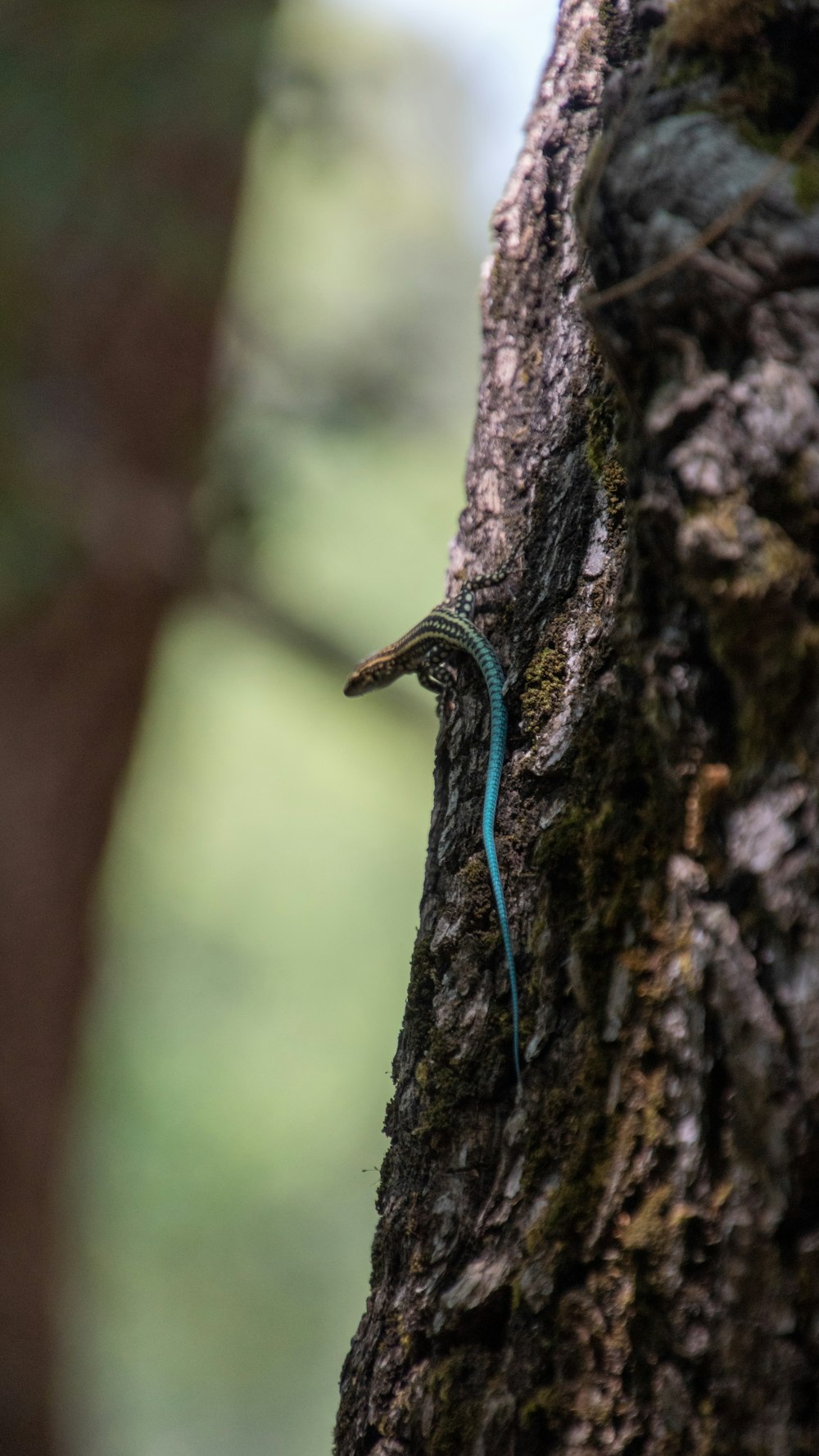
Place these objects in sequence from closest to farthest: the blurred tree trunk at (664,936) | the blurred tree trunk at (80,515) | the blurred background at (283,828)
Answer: the blurred tree trunk at (664,936), the blurred tree trunk at (80,515), the blurred background at (283,828)

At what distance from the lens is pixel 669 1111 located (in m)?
1.31

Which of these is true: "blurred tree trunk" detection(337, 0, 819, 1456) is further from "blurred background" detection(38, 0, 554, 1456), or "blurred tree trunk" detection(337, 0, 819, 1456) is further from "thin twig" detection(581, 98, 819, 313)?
"blurred background" detection(38, 0, 554, 1456)

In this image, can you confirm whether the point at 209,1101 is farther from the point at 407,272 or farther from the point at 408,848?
the point at 407,272

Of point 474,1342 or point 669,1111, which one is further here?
point 474,1342

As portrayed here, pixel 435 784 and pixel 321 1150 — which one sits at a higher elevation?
pixel 321 1150

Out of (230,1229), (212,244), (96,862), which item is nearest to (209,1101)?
(230,1229)

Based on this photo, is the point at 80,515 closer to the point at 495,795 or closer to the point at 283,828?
the point at 495,795

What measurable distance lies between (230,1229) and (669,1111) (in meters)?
7.92

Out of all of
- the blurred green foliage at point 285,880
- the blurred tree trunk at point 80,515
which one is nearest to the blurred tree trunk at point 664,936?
the blurred tree trunk at point 80,515

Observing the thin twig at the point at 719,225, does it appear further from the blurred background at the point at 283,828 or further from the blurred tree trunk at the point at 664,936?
the blurred background at the point at 283,828

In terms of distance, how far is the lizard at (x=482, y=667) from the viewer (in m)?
1.66

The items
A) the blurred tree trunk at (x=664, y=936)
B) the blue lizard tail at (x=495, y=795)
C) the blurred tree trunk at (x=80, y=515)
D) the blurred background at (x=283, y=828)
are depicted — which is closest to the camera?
the blurred tree trunk at (x=664, y=936)

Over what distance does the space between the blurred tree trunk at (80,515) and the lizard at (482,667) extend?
1985 mm

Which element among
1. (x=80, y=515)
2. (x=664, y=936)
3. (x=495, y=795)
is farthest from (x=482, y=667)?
(x=80, y=515)
